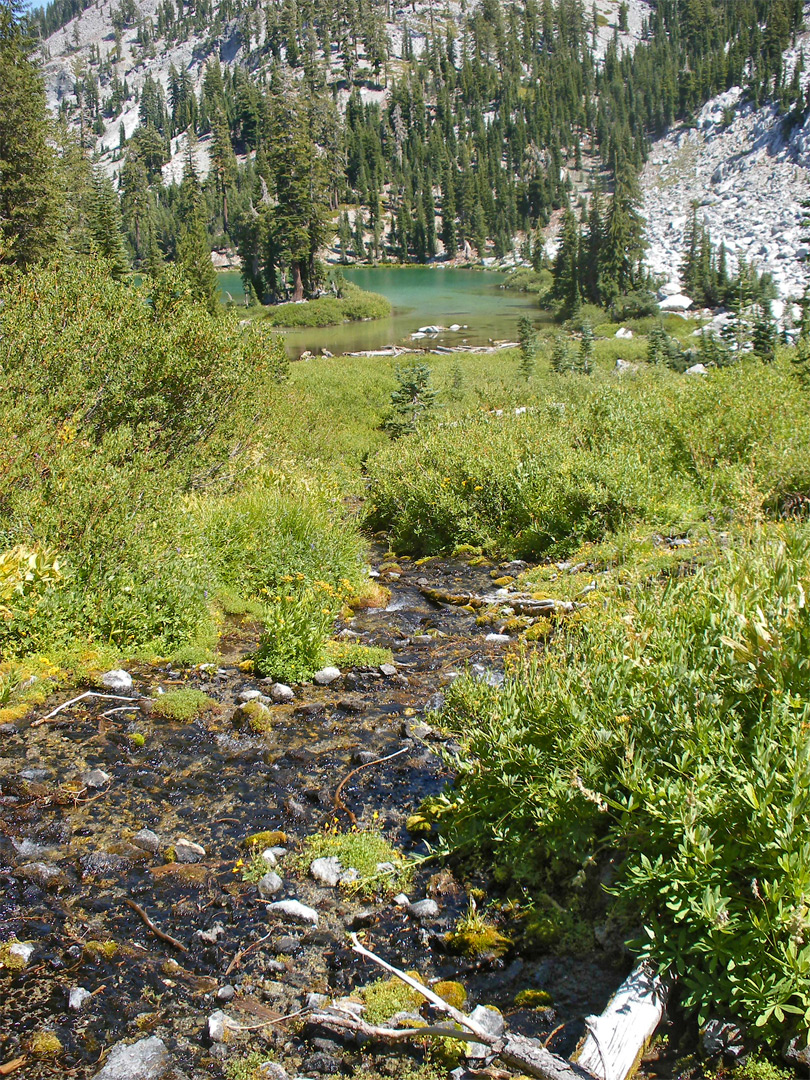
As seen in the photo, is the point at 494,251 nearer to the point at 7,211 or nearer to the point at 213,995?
the point at 7,211

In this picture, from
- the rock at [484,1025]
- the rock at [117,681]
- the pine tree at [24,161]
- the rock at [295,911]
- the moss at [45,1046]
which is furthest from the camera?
the pine tree at [24,161]

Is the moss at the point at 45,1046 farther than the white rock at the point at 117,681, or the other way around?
the white rock at the point at 117,681

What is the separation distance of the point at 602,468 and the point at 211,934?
945cm

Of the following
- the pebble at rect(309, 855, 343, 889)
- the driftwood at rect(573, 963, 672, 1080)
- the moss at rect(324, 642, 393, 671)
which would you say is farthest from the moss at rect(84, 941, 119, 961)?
the moss at rect(324, 642, 393, 671)

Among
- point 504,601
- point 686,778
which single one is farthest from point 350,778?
point 504,601

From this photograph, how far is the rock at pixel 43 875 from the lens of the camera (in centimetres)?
518

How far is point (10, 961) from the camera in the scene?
4.45m

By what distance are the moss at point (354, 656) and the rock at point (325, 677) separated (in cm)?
23

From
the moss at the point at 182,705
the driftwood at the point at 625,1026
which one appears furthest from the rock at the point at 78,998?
the moss at the point at 182,705

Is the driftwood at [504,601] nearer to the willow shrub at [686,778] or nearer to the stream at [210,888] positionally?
the stream at [210,888]

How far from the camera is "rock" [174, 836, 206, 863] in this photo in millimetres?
5644

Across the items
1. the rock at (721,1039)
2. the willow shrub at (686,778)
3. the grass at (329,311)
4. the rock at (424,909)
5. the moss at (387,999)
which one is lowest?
the rock at (424,909)

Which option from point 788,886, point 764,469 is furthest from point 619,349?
point 788,886

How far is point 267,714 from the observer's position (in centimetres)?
782
